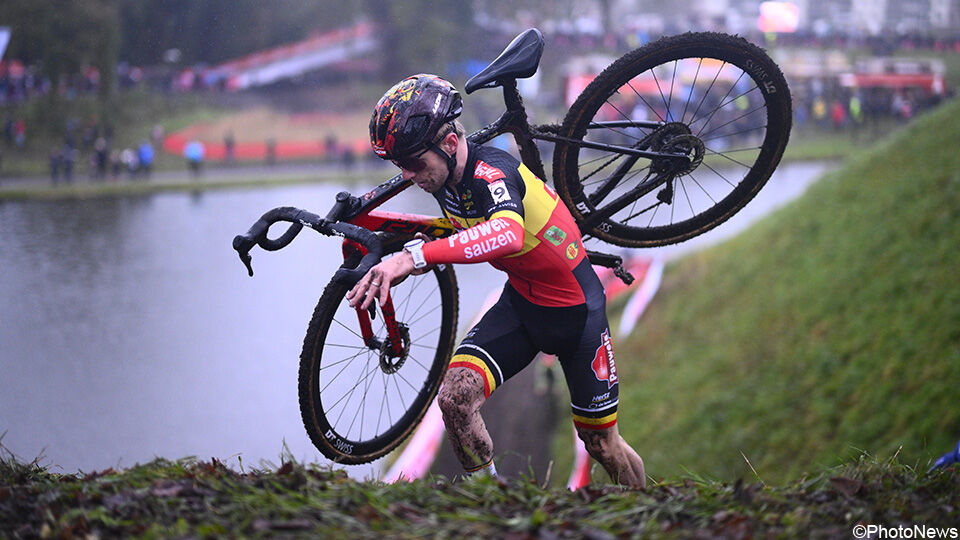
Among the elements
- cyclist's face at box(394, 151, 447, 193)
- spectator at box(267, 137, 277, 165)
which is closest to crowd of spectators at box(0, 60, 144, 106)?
spectator at box(267, 137, 277, 165)

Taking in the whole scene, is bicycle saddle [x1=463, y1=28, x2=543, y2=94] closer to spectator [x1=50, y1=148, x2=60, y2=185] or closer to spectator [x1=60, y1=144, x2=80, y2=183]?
spectator [x1=50, y1=148, x2=60, y2=185]

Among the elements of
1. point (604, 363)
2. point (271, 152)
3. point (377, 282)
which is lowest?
point (604, 363)

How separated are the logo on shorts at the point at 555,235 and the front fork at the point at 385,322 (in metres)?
1.18

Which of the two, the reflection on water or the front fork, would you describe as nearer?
the front fork

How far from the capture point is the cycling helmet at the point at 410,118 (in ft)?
15.5

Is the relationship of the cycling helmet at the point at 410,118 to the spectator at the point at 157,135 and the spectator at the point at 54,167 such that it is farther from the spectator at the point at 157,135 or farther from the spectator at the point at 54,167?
the spectator at the point at 157,135

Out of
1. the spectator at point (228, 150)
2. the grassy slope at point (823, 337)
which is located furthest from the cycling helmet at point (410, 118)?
the spectator at point (228, 150)

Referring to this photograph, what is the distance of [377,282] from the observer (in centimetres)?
426

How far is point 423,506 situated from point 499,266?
5.68 feet

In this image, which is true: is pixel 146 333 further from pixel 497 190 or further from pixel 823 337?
pixel 823 337

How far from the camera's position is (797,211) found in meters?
21.3

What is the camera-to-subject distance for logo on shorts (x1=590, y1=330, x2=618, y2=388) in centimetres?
534

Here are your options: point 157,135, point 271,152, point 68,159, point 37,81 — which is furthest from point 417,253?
point 271,152

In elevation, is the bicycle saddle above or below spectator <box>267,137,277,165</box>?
below
